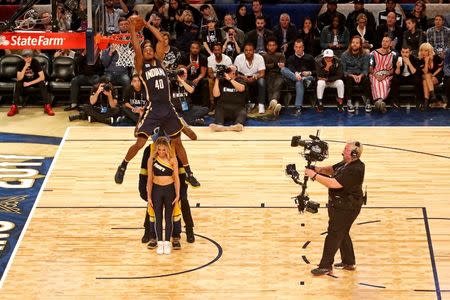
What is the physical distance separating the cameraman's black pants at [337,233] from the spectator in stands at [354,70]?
9.24 metres

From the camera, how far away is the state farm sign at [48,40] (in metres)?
15.8

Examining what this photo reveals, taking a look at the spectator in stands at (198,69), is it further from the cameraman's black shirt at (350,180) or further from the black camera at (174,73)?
the cameraman's black shirt at (350,180)

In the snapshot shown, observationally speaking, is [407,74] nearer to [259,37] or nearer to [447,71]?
[447,71]

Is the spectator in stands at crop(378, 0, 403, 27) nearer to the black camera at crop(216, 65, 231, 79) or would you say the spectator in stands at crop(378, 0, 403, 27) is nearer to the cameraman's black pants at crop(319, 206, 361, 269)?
the black camera at crop(216, 65, 231, 79)

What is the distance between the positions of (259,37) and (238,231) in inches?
357

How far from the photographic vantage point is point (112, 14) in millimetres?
21578

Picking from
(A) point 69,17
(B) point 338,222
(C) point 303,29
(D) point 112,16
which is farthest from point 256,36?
(B) point 338,222

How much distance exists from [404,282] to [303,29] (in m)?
11.1

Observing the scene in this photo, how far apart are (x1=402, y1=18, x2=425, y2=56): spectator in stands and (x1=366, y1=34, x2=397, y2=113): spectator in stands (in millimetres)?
871

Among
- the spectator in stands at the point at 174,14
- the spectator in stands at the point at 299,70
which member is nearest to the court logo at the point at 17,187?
the spectator in stands at the point at 174,14

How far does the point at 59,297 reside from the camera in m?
13.1

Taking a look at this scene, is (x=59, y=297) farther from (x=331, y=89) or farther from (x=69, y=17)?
(x=331, y=89)

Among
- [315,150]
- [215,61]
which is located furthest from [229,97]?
[315,150]

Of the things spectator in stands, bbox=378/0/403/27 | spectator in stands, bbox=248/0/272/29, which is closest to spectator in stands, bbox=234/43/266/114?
spectator in stands, bbox=248/0/272/29
